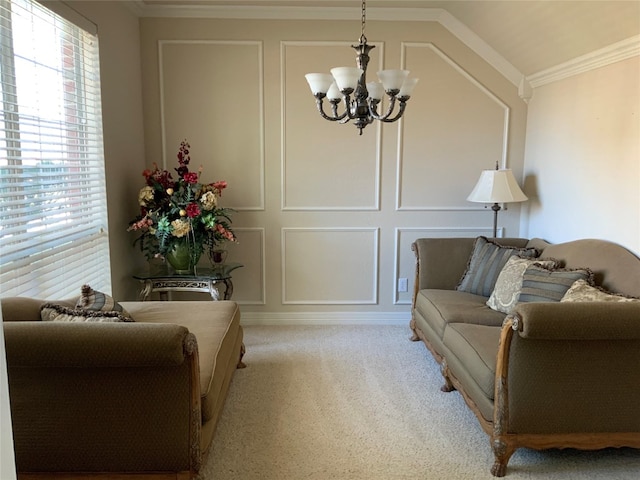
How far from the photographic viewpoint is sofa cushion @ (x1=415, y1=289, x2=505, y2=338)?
3062 mm

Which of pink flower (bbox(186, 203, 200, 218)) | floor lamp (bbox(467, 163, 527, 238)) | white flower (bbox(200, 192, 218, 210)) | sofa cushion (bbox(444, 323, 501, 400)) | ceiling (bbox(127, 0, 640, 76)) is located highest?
ceiling (bbox(127, 0, 640, 76))

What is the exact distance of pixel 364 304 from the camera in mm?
4355

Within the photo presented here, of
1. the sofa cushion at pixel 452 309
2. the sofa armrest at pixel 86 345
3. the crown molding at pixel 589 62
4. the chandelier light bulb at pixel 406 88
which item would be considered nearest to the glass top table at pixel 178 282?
the sofa cushion at pixel 452 309

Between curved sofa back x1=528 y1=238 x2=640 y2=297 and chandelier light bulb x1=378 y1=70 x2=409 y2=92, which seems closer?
chandelier light bulb x1=378 y1=70 x2=409 y2=92

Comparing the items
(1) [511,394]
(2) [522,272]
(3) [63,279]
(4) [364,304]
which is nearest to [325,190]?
(4) [364,304]

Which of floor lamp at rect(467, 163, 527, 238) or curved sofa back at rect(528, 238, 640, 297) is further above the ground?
floor lamp at rect(467, 163, 527, 238)

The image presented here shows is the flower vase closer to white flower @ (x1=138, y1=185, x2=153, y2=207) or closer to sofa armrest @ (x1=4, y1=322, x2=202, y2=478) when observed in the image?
white flower @ (x1=138, y1=185, x2=153, y2=207)

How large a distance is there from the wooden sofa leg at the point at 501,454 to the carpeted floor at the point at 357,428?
0.04 m

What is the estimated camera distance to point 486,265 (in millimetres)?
3582

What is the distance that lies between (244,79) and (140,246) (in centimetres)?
157

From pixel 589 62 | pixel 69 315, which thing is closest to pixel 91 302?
pixel 69 315

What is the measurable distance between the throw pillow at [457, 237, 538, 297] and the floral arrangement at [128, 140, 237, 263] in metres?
1.73

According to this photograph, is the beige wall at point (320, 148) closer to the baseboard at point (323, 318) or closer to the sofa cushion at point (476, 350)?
the baseboard at point (323, 318)

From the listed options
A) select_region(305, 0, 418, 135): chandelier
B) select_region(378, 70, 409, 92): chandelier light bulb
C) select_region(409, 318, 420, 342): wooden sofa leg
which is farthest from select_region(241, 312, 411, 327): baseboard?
select_region(378, 70, 409, 92): chandelier light bulb
